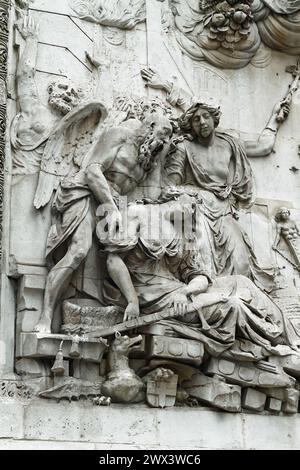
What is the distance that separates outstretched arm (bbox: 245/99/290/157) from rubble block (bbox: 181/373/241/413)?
249 cm

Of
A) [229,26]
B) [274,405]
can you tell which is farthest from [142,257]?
[229,26]

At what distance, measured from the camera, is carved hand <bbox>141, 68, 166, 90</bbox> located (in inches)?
400

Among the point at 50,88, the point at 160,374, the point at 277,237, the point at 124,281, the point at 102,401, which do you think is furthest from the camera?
the point at 277,237

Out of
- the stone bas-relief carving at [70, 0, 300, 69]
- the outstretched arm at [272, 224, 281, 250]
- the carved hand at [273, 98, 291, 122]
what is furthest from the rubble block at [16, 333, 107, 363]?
the stone bas-relief carving at [70, 0, 300, 69]

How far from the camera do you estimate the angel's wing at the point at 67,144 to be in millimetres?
9328

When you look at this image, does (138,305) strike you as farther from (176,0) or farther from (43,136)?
(176,0)

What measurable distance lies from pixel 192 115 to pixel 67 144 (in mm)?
1267

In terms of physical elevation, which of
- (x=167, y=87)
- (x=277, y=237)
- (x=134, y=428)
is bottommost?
(x=134, y=428)

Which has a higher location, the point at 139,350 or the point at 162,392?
the point at 139,350

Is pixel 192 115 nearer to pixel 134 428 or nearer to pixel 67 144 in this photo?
pixel 67 144

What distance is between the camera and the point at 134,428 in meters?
8.73

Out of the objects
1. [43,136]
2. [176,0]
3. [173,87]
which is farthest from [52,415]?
[176,0]

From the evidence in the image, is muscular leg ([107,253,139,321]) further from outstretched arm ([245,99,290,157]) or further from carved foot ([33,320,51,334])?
outstretched arm ([245,99,290,157])

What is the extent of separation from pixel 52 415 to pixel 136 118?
2.88 meters
